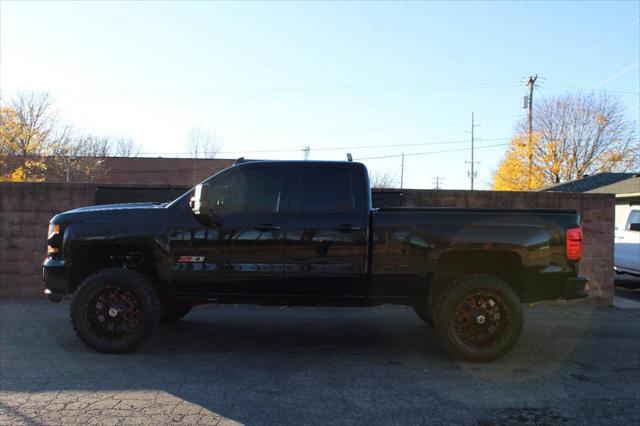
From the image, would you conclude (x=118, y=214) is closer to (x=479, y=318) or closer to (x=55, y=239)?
(x=55, y=239)

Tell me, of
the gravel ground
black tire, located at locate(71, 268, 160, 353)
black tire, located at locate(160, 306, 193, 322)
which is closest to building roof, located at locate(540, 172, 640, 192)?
the gravel ground

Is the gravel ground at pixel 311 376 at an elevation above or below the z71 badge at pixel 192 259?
below

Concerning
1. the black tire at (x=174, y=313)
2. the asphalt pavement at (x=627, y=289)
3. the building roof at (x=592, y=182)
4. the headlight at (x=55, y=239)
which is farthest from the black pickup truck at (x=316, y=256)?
the building roof at (x=592, y=182)

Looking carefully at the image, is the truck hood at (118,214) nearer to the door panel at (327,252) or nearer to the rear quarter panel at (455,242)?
the door panel at (327,252)

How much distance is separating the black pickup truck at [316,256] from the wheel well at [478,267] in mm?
17

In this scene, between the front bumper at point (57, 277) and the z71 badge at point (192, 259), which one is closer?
the z71 badge at point (192, 259)

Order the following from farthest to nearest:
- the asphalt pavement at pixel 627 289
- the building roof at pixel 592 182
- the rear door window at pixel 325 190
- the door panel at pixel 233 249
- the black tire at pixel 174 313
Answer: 1. the building roof at pixel 592 182
2. the asphalt pavement at pixel 627 289
3. the black tire at pixel 174 313
4. the rear door window at pixel 325 190
5. the door panel at pixel 233 249

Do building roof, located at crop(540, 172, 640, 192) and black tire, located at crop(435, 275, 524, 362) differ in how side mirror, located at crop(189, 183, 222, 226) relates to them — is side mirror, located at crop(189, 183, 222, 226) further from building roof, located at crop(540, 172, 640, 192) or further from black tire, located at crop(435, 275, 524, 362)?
building roof, located at crop(540, 172, 640, 192)

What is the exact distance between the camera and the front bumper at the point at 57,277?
610 centimetres

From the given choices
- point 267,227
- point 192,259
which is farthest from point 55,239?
point 267,227

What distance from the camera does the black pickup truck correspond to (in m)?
5.87

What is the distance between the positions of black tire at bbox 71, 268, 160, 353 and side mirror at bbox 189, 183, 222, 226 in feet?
3.12

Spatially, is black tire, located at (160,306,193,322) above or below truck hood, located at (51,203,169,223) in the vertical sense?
below

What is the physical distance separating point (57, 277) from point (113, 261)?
609 millimetres
